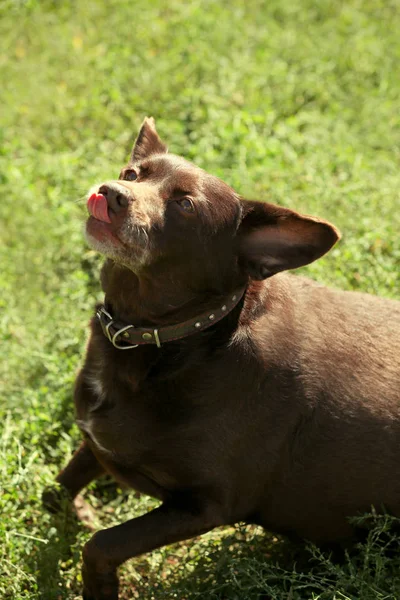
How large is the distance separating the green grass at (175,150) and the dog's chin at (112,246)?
125 cm

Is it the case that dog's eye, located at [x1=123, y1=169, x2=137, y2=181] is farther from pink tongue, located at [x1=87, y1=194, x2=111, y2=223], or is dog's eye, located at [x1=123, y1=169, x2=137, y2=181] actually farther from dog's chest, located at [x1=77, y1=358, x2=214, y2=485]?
dog's chest, located at [x1=77, y1=358, x2=214, y2=485]

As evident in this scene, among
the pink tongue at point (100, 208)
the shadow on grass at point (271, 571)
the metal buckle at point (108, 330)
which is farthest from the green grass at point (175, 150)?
the pink tongue at point (100, 208)

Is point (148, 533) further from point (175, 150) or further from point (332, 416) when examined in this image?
point (175, 150)

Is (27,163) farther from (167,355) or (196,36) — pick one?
(167,355)

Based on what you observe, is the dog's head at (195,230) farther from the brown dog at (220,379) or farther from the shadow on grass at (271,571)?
the shadow on grass at (271,571)

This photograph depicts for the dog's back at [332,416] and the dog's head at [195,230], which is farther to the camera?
the dog's back at [332,416]

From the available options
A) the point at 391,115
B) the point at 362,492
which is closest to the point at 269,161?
the point at 391,115

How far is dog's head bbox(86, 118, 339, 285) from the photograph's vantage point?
3.68 m

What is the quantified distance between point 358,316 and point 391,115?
12.5ft

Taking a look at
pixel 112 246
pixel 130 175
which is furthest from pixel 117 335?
pixel 130 175

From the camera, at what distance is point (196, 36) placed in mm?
7789

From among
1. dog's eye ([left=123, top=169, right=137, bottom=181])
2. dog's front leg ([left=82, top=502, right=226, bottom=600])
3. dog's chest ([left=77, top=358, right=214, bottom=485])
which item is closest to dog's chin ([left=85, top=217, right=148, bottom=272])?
dog's eye ([left=123, top=169, right=137, bottom=181])

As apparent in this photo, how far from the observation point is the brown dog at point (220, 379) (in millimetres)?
3713

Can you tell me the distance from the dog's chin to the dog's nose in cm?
9
